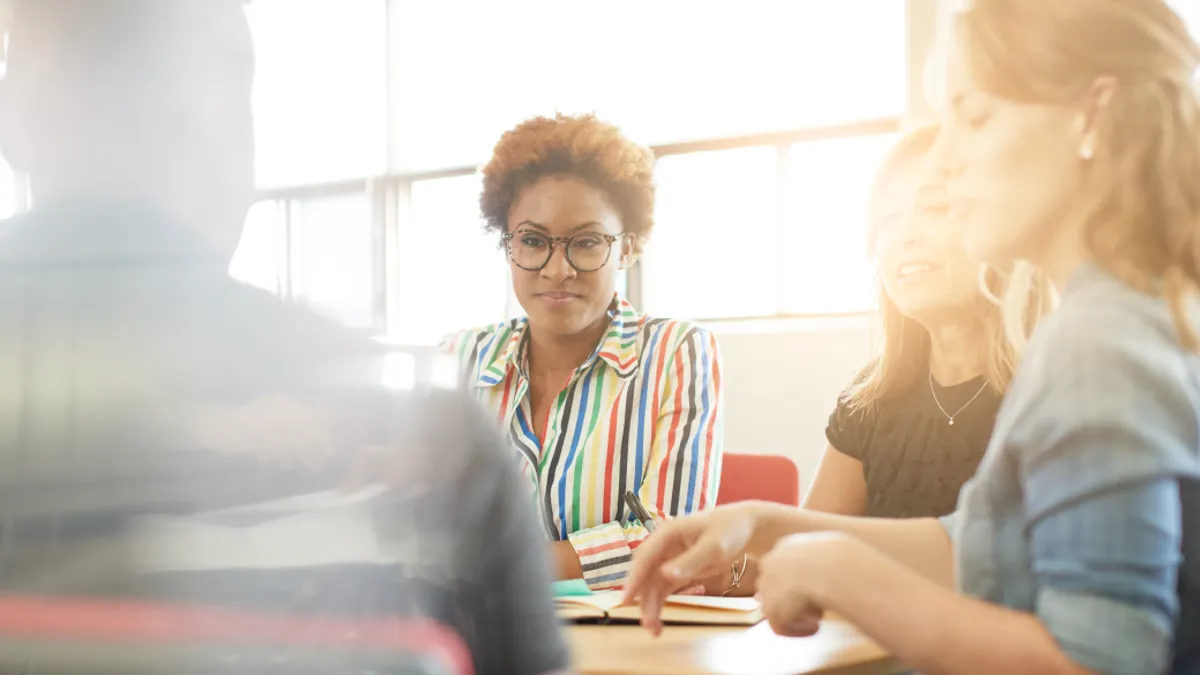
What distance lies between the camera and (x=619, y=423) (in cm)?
106

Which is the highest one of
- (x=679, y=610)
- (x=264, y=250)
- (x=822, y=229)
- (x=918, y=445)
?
(x=822, y=229)

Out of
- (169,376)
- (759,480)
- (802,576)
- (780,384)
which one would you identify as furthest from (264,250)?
(780,384)

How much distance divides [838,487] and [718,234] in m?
1.41

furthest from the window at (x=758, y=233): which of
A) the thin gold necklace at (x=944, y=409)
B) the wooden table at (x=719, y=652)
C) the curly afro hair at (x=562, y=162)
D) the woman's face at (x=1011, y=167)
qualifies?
the woman's face at (x=1011, y=167)

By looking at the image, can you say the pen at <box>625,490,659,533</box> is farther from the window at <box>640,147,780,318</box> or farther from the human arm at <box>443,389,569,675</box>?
the window at <box>640,147,780,318</box>

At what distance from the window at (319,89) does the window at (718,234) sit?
1465 mm

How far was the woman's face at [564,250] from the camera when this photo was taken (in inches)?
43.4

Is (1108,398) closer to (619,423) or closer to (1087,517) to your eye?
(1087,517)

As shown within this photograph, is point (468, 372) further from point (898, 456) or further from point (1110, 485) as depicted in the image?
point (898, 456)

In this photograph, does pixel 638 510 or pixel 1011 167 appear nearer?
pixel 1011 167

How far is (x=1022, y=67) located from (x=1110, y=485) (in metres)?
0.16

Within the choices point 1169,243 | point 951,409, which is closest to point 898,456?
point 951,409

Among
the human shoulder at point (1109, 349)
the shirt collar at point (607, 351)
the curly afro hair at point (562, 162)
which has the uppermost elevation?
the curly afro hair at point (562, 162)

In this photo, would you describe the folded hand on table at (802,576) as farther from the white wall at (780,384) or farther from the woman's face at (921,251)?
the white wall at (780,384)
